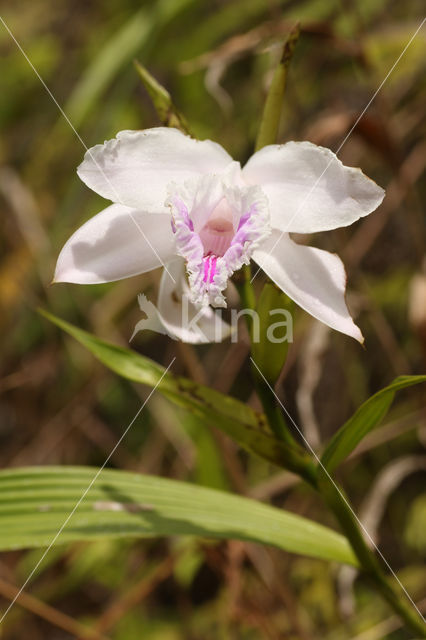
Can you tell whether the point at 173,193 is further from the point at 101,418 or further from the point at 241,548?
the point at 101,418

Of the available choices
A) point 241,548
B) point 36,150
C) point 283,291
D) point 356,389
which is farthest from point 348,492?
point 36,150

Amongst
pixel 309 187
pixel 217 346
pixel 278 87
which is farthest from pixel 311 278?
pixel 217 346

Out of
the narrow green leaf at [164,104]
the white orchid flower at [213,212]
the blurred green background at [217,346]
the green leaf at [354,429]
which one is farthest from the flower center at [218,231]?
the blurred green background at [217,346]

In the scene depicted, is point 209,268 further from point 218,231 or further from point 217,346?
point 217,346

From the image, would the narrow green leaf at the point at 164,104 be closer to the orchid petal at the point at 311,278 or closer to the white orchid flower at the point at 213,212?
the white orchid flower at the point at 213,212

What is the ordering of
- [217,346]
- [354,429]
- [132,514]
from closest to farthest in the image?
[354,429]
[132,514]
[217,346]

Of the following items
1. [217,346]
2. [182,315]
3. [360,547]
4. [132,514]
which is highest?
[182,315]
